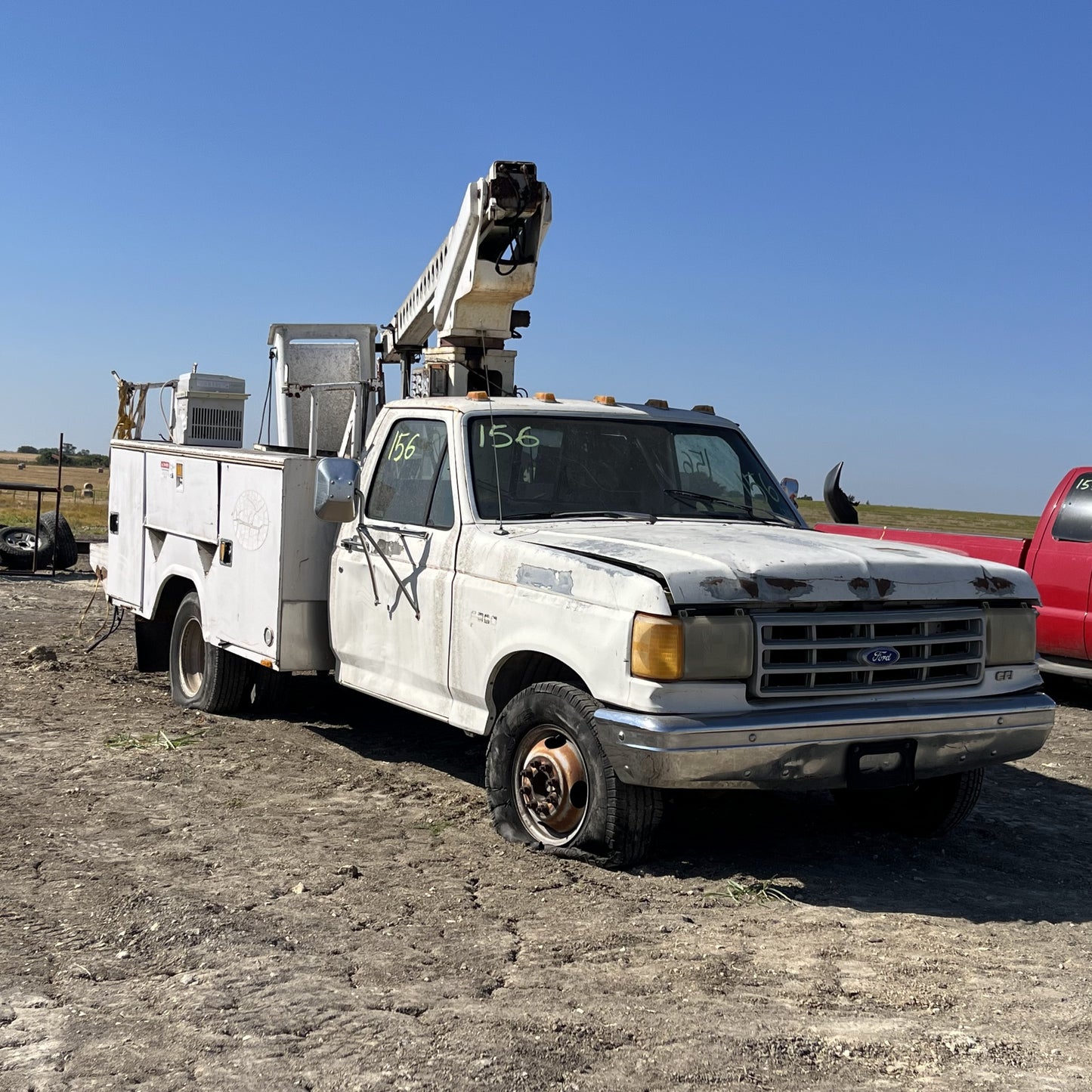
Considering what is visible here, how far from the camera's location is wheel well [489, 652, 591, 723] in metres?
6.02

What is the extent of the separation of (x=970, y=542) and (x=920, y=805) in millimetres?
5442

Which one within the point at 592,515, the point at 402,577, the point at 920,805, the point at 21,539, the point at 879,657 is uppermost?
the point at 592,515

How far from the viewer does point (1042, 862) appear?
6203 millimetres

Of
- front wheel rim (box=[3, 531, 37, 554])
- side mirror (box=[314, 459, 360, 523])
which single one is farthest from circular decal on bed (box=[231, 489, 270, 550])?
front wheel rim (box=[3, 531, 37, 554])

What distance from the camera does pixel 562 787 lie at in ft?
18.7

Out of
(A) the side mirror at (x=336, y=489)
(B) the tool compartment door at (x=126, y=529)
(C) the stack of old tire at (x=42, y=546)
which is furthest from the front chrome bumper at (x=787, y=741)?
(C) the stack of old tire at (x=42, y=546)

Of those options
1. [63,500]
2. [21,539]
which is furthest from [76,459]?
[21,539]

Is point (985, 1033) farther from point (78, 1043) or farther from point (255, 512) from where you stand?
→ point (255, 512)

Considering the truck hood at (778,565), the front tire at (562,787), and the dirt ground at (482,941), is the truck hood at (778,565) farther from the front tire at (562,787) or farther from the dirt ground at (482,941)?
the dirt ground at (482,941)

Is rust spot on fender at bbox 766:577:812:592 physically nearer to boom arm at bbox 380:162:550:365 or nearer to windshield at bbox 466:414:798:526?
windshield at bbox 466:414:798:526

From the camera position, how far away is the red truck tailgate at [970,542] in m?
11.2

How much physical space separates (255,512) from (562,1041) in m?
4.61

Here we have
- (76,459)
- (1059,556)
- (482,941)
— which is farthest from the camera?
(76,459)

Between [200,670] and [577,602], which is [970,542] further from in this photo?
[577,602]
